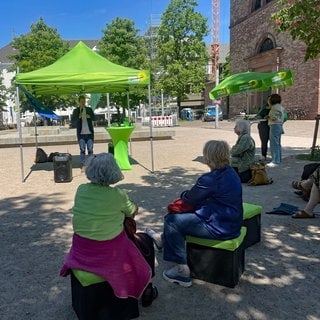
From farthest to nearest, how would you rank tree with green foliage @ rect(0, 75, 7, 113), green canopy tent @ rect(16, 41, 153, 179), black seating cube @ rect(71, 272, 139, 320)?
tree with green foliage @ rect(0, 75, 7, 113)
green canopy tent @ rect(16, 41, 153, 179)
black seating cube @ rect(71, 272, 139, 320)

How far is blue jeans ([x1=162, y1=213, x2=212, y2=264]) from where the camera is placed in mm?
3383

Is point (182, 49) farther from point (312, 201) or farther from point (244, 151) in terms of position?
point (312, 201)

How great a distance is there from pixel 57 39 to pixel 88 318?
4446 cm

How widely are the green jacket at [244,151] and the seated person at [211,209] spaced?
390cm

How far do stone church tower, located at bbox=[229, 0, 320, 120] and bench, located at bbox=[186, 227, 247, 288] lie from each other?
27.2 meters

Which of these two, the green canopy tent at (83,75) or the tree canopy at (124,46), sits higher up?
the tree canopy at (124,46)

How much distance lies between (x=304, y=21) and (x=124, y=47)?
3832 cm

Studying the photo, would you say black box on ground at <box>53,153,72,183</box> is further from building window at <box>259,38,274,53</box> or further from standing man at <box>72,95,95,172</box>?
building window at <box>259,38,274,53</box>

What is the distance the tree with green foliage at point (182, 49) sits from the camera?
46.6m

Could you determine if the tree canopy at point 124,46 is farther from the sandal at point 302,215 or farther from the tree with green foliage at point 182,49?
the sandal at point 302,215

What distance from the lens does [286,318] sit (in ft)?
9.63

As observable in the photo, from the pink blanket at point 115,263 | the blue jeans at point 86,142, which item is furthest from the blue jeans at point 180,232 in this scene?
the blue jeans at point 86,142

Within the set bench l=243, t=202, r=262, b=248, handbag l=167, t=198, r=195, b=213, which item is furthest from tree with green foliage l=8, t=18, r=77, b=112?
handbag l=167, t=198, r=195, b=213

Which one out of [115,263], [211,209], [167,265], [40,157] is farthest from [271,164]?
[115,263]
